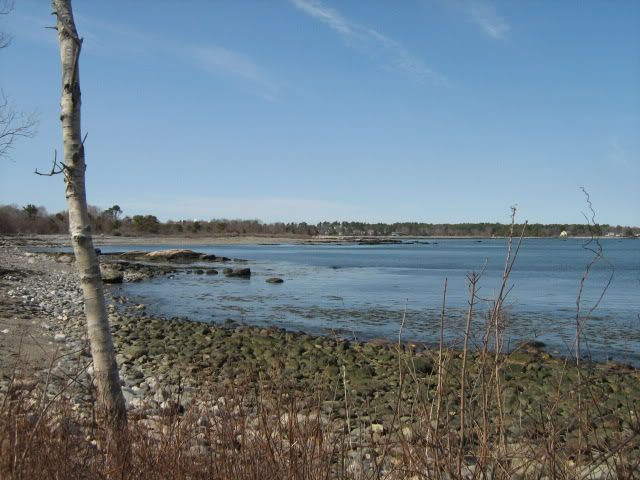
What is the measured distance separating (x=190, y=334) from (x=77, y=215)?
11.8 meters

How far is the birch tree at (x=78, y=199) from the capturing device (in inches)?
187

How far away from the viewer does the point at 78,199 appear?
4766mm

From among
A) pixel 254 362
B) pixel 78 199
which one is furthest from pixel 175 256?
pixel 78 199

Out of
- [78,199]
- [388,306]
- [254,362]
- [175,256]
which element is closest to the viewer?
[78,199]

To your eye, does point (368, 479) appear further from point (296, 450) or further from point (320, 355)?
point (320, 355)

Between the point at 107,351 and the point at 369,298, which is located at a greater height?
the point at 107,351

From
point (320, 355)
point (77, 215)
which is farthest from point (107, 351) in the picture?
point (320, 355)

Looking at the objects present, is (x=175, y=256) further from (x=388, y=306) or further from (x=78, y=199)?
(x=78, y=199)

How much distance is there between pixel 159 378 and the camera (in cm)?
1061

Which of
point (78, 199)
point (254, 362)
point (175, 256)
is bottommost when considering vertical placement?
point (175, 256)

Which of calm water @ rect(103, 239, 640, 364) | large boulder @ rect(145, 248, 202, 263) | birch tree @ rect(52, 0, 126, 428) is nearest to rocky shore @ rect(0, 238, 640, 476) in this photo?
calm water @ rect(103, 239, 640, 364)

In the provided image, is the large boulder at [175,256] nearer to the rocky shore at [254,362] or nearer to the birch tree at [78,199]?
the rocky shore at [254,362]

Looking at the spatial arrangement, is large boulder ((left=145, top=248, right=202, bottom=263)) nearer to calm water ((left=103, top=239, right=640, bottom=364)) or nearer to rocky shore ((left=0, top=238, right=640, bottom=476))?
calm water ((left=103, top=239, right=640, bottom=364))

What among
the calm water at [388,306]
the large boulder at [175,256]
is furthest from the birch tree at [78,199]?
the large boulder at [175,256]
